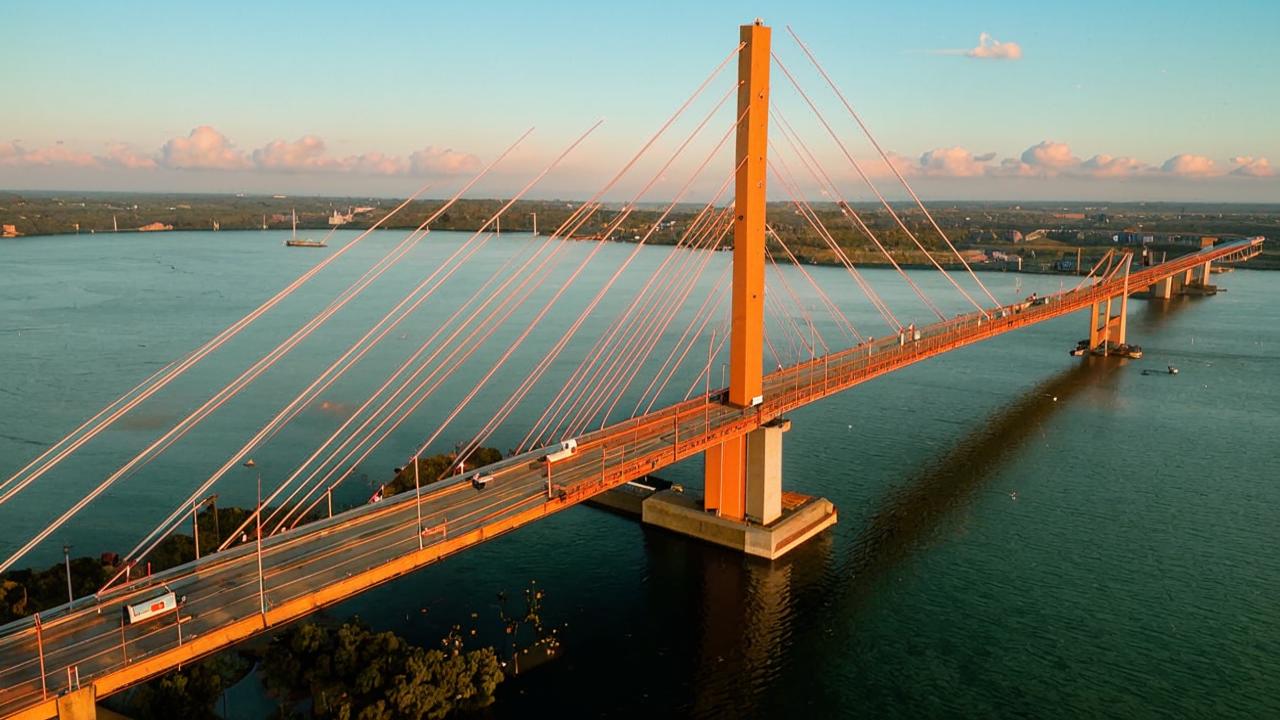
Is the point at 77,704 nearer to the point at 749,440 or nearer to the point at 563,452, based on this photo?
the point at 563,452

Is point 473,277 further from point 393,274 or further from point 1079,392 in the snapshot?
point 1079,392

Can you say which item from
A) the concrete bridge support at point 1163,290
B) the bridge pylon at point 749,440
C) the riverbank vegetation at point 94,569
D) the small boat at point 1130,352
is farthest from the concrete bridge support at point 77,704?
the concrete bridge support at point 1163,290

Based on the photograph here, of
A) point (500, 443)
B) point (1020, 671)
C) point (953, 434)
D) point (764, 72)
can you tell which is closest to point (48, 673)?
point (1020, 671)

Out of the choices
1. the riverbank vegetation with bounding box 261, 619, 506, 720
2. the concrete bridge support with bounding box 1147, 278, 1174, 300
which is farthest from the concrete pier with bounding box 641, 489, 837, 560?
the concrete bridge support with bounding box 1147, 278, 1174, 300

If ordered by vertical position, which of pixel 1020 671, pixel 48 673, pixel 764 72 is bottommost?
pixel 1020 671

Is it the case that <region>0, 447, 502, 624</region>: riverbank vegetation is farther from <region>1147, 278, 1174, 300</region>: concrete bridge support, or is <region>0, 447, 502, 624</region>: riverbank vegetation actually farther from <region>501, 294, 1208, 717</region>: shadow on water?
<region>1147, 278, 1174, 300</region>: concrete bridge support

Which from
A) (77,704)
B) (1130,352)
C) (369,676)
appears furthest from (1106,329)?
(77,704)
